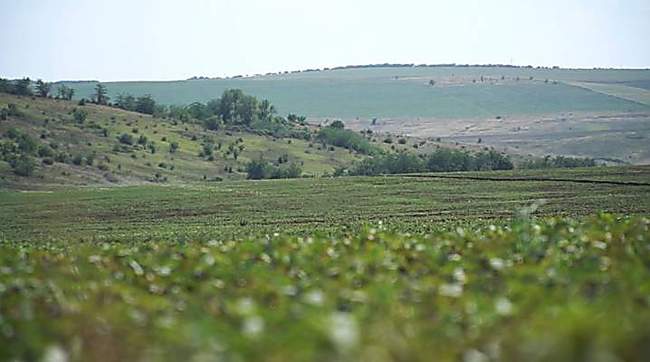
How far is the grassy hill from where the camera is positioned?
267ft

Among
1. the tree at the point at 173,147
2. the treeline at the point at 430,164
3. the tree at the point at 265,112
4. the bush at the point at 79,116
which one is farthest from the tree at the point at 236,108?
the treeline at the point at 430,164

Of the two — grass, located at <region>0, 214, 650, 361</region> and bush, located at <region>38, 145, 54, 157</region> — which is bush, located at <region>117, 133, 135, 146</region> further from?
grass, located at <region>0, 214, 650, 361</region>

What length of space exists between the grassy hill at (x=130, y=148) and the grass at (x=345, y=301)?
62.8 metres

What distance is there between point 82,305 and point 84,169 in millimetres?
74851

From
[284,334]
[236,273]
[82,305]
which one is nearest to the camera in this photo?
[284,334]

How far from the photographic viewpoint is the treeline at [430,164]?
86.8 metres

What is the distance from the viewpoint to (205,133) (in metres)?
108

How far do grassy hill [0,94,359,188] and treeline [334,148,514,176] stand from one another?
21.9ft

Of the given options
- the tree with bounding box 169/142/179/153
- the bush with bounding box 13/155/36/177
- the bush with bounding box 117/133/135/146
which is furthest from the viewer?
the tree with bounding box 169/142/179/153

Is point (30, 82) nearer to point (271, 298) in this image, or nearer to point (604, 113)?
point (604, 113)

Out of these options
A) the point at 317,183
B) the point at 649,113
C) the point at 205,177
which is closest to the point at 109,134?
the point at 205,177

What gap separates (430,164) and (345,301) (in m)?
80.7

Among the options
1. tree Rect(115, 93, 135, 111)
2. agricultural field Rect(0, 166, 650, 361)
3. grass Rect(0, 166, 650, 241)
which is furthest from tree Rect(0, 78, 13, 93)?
agricultural field Rect(0, 166, 650, 361)

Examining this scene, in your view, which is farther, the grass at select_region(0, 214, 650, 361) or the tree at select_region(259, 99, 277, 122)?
the tree at select_region(259, 99, 277, 122)
